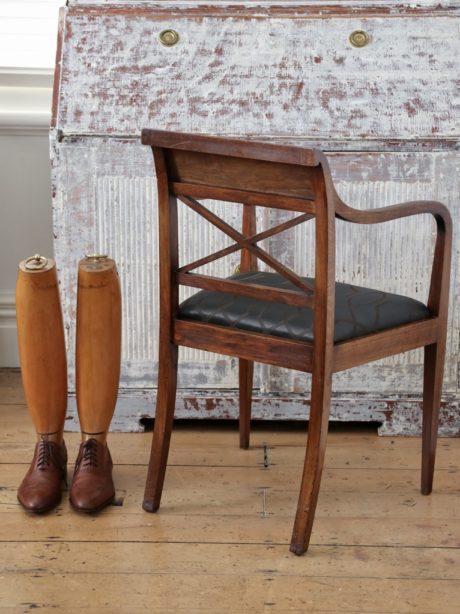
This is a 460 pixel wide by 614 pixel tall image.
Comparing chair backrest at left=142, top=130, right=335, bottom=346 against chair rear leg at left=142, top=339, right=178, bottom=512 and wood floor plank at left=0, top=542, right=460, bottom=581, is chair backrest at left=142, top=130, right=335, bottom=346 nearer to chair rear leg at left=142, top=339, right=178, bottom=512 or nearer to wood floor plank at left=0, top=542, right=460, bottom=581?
chair rear leg at left=142, top=339, right=178, bottom=512

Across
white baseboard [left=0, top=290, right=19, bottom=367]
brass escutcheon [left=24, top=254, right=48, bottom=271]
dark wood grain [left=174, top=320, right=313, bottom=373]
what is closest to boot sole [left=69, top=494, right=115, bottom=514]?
dark wood grain [left=174, top=320, right=313, bottom=373]

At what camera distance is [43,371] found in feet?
7.89

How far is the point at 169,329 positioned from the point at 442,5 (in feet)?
4.01

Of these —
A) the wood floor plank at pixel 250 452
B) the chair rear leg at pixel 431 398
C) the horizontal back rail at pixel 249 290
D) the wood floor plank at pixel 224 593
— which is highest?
the horizontal back rail at pixel 249 290

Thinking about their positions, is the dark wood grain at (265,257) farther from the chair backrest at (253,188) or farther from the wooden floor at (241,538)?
the wooden floor at (241,538)

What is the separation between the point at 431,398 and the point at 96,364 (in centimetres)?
79

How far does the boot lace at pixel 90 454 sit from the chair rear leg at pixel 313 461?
53cm

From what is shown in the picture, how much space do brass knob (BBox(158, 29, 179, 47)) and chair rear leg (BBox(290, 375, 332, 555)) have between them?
114 cm

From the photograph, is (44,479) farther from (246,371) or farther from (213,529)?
(246,371)

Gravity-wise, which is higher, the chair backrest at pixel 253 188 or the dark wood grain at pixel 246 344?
the chair backrest at pixel 253 188

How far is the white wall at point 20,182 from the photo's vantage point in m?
3.25

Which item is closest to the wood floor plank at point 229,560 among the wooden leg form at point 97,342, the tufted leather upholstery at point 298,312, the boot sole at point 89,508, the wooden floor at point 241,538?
the wooden floor at point 241,538

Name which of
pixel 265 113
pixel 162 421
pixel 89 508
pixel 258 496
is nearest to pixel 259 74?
pixel 265 113

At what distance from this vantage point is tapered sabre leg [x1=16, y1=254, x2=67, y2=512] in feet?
7.71
